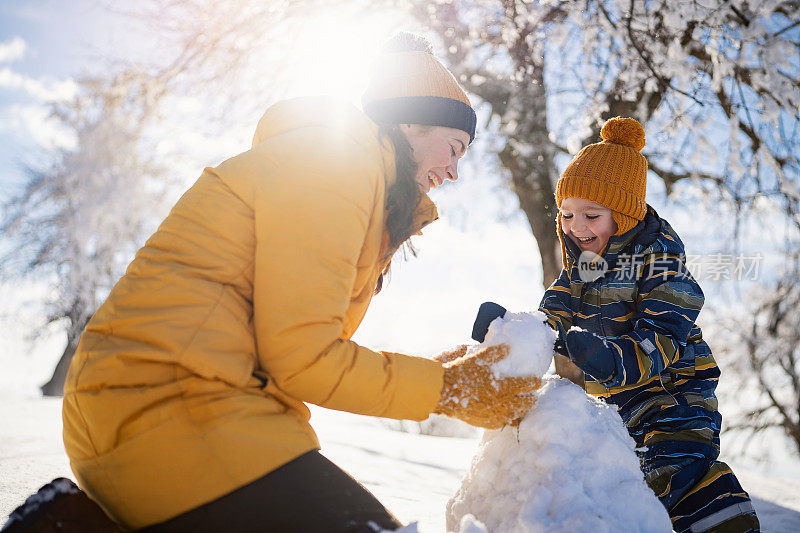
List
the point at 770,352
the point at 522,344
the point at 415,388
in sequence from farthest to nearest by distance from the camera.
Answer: the point at 770,352, the point at 522,344, the point at 415,388

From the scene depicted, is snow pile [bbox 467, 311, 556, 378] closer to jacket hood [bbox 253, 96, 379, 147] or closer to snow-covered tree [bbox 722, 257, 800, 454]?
jacket hood [bbox 253, 96, 379, 147]

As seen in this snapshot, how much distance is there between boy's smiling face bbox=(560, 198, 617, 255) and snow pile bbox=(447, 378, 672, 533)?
0.87 m

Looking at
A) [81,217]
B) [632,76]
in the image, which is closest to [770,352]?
[632,76]

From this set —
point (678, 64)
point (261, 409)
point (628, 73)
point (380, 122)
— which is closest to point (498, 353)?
point (261, 409)

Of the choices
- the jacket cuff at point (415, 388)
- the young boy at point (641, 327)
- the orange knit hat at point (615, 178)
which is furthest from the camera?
the orange knit hat at point (615, 178)

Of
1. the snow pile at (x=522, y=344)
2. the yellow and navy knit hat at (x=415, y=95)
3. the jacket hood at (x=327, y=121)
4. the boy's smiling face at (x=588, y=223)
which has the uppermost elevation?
the yellow and navy knit hat at (x=415, y=95)

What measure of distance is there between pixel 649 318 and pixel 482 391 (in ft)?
3.05

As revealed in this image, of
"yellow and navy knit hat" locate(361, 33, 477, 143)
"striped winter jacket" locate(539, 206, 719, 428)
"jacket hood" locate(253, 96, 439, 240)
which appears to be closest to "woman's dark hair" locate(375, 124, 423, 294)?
"jacket hood" locate(253, 96, 439, 240)

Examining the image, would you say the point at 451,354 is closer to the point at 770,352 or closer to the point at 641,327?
the point at 641,327

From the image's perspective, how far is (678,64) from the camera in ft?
12.4

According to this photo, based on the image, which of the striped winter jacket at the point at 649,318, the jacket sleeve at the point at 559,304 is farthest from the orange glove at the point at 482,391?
the jacket sleeve at the point at 559,304

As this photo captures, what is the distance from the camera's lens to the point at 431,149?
1.64 metres

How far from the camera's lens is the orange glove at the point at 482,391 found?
4.21 ft

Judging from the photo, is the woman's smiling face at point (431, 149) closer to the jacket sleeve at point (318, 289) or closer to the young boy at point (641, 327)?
the jacket sleeve at point (318, 289)
